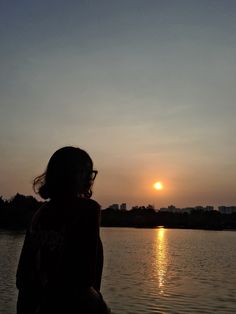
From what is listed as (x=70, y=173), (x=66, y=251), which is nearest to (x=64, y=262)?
(x=66, y=251)

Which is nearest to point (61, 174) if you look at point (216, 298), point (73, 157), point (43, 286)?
point (73, 157)

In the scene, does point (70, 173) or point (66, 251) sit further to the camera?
Result: point (70, 173)

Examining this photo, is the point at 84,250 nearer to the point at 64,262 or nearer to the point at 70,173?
the point at 64,262

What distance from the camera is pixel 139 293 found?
22.5m

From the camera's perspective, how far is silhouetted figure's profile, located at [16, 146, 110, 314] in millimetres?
2881

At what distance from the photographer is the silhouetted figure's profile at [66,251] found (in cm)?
288

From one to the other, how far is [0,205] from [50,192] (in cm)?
13713

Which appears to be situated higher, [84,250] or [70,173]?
[70,173]

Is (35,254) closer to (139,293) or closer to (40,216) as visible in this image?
(40,216)

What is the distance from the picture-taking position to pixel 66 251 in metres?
2.95

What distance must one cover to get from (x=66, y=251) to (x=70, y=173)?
52 centimetres

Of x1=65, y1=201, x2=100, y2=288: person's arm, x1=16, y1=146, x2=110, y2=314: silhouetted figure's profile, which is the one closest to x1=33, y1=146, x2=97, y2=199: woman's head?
x1=16, y1=146, x2=110, y2=314: silhouetted figure's profile

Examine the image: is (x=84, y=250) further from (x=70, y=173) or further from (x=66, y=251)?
(x=70, y=173)

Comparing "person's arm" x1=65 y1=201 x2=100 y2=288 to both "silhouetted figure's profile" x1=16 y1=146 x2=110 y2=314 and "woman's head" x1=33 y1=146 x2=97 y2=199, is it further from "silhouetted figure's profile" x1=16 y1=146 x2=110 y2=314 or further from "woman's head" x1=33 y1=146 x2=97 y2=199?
"woman's head" x1=33 y1=146 x2=97 y2=199
